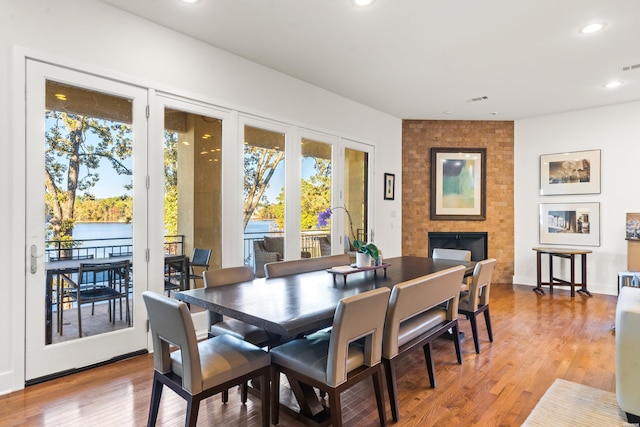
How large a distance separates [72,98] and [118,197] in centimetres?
82

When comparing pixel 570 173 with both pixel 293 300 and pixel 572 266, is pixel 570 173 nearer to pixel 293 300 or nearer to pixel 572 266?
pixel 572 266

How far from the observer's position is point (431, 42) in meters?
3.61

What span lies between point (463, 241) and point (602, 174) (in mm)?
2336

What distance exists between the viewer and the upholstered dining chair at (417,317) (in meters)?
2.12

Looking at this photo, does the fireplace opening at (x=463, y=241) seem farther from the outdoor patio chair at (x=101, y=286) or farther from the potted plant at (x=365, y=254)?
the outdoor patio chair at (x=101, y=286)

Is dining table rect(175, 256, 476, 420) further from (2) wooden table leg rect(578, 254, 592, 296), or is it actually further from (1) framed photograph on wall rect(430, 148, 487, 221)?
(2) wooden table leg rect(578, 254, 592, 296)

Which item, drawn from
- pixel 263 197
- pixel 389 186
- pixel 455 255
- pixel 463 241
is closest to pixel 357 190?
pixel 389 186

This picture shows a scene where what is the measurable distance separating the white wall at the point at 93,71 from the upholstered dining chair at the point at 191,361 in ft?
4.51

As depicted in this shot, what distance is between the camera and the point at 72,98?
2.85 m

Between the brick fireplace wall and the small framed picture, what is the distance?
1.35 ft

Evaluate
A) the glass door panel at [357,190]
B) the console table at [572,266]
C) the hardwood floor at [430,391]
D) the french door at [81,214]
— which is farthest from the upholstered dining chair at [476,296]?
the console table at [572,266]

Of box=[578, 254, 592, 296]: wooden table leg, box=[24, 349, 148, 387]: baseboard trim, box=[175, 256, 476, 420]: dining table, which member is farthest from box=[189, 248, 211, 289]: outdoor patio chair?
box=[578, 254, 592, 296]: wooden table leg

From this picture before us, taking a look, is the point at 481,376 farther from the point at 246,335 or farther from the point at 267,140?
the point at 267,140

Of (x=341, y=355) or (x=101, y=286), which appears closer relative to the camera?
(x=341, y=355)
